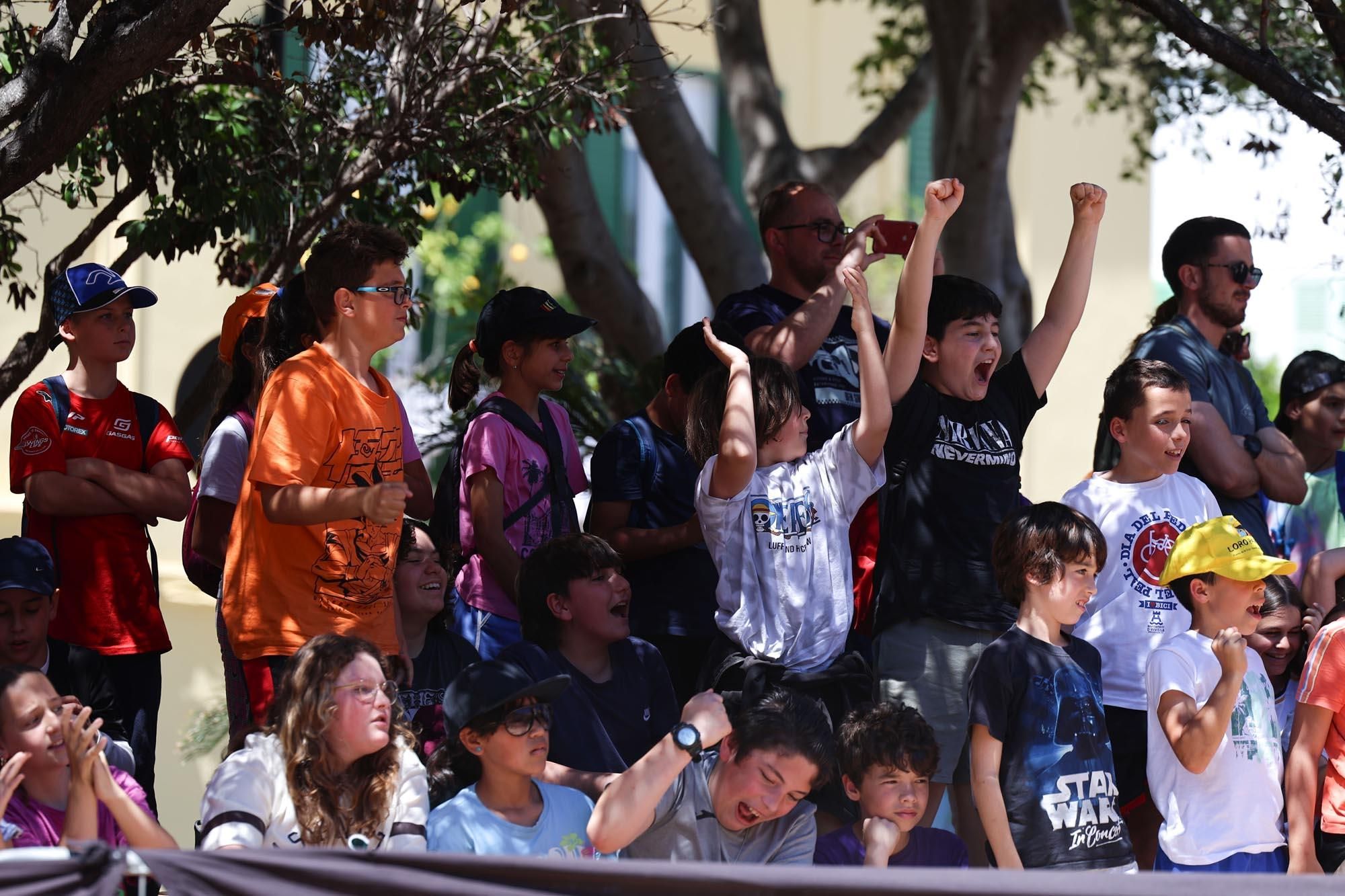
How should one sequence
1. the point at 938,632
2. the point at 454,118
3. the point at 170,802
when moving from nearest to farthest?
the point at 938,632 → the point at 454,118 → the point at 170,802

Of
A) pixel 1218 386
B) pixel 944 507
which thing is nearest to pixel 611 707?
pixel 944 507

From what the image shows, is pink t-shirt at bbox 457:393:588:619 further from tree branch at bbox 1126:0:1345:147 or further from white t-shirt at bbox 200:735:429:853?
tree branch at bbox 1126:0:1345:147

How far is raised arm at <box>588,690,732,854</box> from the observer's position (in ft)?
13.1

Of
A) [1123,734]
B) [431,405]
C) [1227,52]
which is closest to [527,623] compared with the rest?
[1123,734]

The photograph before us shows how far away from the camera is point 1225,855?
4.45 metres

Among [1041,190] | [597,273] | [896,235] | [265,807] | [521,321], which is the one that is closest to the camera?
[265,807]

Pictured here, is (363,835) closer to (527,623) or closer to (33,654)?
(527,623)

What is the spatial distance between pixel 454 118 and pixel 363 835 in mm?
3164

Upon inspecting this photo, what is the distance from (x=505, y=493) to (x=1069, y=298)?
1.77m

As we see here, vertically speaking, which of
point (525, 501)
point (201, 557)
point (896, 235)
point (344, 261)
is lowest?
point (201, 557)

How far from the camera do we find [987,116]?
29.2 feet

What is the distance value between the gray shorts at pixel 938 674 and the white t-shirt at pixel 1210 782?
479 mm

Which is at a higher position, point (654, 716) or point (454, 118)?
point (454, 118)

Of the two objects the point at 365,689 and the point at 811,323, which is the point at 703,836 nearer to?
the point at 365,689
